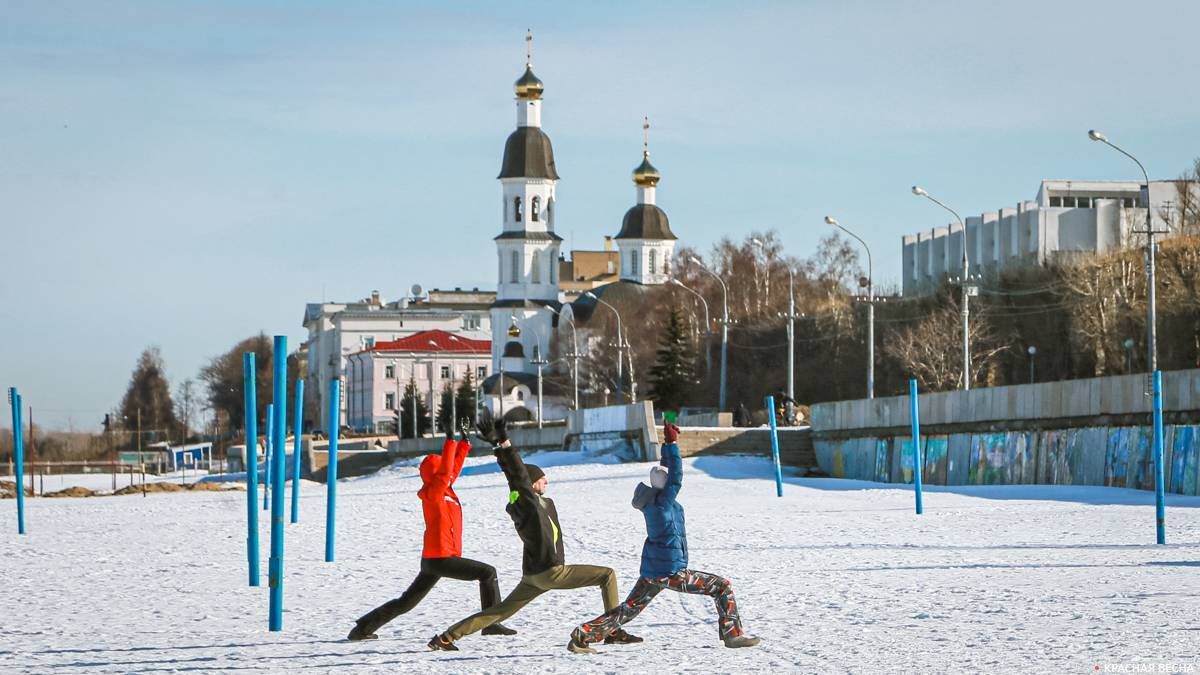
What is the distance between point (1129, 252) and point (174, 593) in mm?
59656

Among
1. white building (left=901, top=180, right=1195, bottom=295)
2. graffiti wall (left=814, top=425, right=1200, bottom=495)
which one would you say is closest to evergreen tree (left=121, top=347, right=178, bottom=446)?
white building (left=901, top=180, right=1195, bottom=295)

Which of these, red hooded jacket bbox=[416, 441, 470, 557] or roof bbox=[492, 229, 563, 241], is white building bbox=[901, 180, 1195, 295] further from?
red hooded jacket bbox=[416, 441, 470, 557]

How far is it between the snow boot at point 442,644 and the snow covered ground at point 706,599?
0.05m

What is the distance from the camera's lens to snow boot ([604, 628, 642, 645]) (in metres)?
12.3

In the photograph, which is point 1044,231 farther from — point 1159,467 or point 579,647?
point 579,647

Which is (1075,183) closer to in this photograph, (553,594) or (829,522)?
(829,522)

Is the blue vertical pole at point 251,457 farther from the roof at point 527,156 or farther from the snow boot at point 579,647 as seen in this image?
the roof at point 527,156

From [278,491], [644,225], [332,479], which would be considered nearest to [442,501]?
[278,491]

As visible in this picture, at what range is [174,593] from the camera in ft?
55.3

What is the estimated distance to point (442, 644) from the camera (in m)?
12.2

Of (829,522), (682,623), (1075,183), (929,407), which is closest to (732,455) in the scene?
(929,407)

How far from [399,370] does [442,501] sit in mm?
142350

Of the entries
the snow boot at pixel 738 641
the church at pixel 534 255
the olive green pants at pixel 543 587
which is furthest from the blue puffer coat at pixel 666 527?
the church at pixel 534 255

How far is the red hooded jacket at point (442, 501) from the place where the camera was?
12.1 metres
